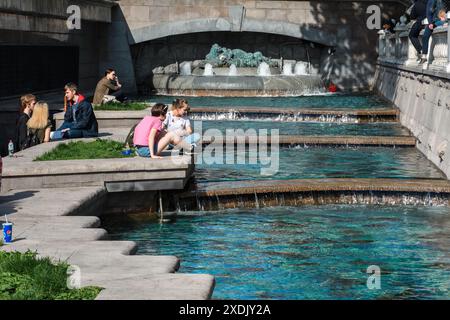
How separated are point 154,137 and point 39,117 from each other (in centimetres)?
353

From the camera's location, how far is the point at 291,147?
2562 centimetres

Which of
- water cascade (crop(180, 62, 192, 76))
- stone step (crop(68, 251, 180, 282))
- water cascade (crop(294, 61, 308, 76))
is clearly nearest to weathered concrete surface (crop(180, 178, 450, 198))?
stone step (crop(68, 251, 180, 282))

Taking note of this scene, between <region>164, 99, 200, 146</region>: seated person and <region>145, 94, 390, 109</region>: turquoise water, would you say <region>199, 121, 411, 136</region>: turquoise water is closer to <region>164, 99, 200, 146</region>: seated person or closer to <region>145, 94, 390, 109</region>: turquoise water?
<region>145, 94, 390, 109</region>: turquoise water

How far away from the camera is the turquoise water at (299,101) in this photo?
Result: 121 feet

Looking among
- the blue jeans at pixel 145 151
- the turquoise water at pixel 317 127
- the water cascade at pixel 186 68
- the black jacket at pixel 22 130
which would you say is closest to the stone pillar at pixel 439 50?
the turquoise water at pixel 317 127

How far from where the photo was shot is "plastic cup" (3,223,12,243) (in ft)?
40.1

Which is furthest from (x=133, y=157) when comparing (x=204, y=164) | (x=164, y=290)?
(x=164, y=290)

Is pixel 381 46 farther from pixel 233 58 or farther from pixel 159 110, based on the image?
pixel 159 110

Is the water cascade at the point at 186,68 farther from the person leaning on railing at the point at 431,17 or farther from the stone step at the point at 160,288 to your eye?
the stone step at the point at 160,288

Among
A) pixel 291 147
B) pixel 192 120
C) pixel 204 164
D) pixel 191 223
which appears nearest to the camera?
pixel 191 223

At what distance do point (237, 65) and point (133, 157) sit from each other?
2863 centimetres

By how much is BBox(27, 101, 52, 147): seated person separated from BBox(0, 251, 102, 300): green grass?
9537mm

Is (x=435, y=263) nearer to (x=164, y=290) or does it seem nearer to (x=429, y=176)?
(x=164, y=290)

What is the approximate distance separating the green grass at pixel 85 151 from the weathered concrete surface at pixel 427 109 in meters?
6.34
